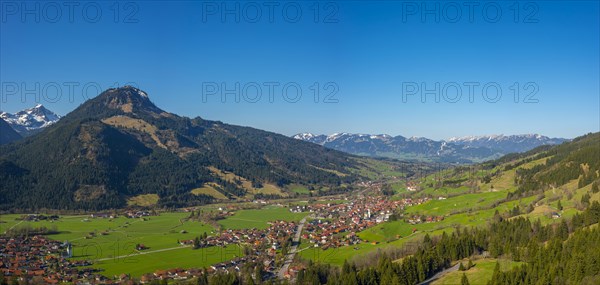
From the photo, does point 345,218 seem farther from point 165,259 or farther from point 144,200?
point 144,200

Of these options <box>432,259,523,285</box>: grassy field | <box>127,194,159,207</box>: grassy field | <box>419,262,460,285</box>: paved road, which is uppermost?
<box>127,194,159,207</box>: grassy field

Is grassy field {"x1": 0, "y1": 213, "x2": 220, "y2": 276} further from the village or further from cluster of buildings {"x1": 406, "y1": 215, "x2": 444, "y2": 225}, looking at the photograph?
cluster of buildings {"x1": 406, "y1": 215, "x2": 444, "y2": 225}

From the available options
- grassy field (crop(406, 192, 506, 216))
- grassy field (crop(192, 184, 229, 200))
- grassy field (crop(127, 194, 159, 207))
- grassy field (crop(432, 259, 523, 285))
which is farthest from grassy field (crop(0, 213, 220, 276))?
grassy field (crop(406, 192, 506, 216))

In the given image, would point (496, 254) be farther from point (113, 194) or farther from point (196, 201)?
point (113, 194)

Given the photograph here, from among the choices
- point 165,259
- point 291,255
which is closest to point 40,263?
point 165,259

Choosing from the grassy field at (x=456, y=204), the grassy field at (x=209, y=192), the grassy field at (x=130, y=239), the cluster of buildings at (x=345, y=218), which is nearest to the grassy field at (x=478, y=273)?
the cluster of buildings at (x=345, y=218)

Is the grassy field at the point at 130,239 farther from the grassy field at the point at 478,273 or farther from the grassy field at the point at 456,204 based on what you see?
the grassy field at the point at 456,204

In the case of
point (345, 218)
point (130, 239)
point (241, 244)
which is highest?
point (345, 218)

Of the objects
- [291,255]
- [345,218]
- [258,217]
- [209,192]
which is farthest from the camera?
[209,192]
